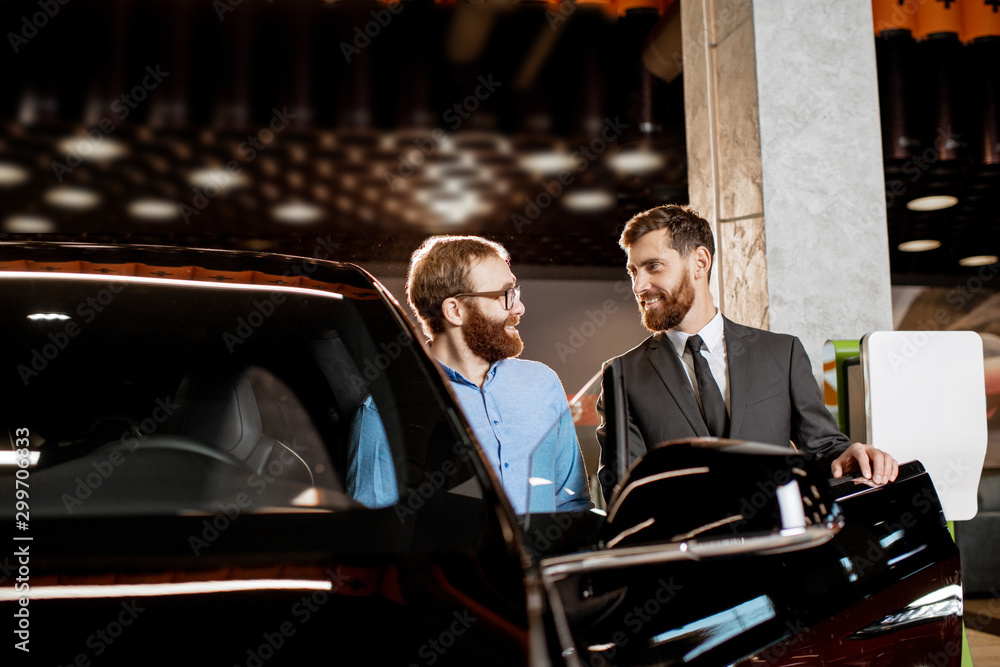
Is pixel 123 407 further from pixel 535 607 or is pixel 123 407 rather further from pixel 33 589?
pixel 535 607

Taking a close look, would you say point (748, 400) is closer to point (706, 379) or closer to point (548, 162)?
point (706, 379)

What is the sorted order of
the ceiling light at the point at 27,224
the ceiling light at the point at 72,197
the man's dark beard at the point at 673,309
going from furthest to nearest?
1. the ceiling light at the point at 27,224
2. the ceiling light at the point at 72,197
3. the man's dark beard at the point at 673,309

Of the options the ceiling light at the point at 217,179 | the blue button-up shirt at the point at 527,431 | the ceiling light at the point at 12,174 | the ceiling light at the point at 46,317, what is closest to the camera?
the ceiling light at the point at 46,317

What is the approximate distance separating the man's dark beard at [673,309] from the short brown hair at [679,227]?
0.42 ft

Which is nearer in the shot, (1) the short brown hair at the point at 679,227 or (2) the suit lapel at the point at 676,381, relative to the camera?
(2) the suit lapel at the point at 676,381

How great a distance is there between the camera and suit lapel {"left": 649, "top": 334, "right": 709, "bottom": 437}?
6.58 ft

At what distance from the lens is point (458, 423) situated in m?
0.87

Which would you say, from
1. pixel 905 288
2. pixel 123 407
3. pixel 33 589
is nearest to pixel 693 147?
pixel 123 407

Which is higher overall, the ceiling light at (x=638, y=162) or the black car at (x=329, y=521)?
the ceiling light at (x=638, y=162)

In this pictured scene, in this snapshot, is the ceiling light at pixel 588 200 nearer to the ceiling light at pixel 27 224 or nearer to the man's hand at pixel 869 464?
the ceiling light at pixel 27 224

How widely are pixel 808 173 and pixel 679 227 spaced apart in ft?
3.22

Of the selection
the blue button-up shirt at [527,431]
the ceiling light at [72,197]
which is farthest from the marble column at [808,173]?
the ceiling light at [72,197]

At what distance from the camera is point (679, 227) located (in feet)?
7.57

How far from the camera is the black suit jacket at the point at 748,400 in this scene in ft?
6.51
